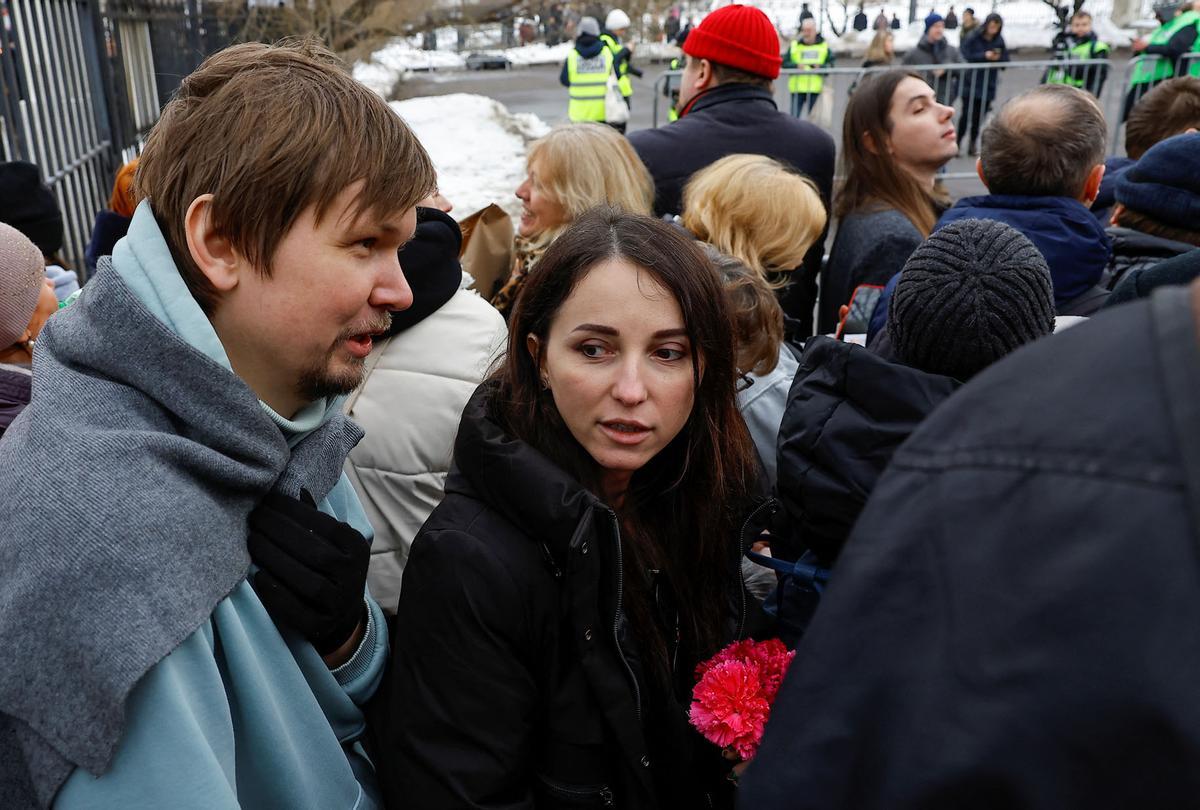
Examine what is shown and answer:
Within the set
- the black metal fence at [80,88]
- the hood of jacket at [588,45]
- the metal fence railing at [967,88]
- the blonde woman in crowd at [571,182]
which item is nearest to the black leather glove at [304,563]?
the blonde woman in crowd at [571,182]

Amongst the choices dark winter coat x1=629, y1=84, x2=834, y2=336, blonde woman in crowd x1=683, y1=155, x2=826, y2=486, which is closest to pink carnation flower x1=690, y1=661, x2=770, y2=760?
blonde woman in crowd x1=683, y1=155, x2=826, y2=486

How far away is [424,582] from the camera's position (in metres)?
1.63

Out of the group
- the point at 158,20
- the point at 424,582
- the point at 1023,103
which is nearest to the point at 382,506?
the point at 424,582

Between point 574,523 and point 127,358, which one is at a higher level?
point 127,358

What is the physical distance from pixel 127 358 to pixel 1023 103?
2.70 meters

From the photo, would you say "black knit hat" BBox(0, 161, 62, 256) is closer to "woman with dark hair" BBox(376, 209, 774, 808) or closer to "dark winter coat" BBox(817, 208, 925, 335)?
"woman with dark hair" BBox(376, 209, 774, 808)

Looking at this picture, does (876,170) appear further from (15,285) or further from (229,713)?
(229,713)

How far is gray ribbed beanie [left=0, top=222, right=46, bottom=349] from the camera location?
2.22m

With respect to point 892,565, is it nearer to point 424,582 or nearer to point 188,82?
point 424,582

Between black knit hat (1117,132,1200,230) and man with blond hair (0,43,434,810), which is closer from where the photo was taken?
man with blond hair (0,43,434,810)

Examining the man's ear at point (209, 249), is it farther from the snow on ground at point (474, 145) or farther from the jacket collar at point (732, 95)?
the snow on ground at point (474, 145)

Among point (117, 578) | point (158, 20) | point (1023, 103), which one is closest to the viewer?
point (117, 578)

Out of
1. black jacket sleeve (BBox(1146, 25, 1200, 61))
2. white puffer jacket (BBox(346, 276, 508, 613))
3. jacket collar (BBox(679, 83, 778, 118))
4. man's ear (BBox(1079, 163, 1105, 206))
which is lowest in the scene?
white puffer jacket (BBox(346, 276, 508, 613))

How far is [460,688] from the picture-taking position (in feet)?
5.22
